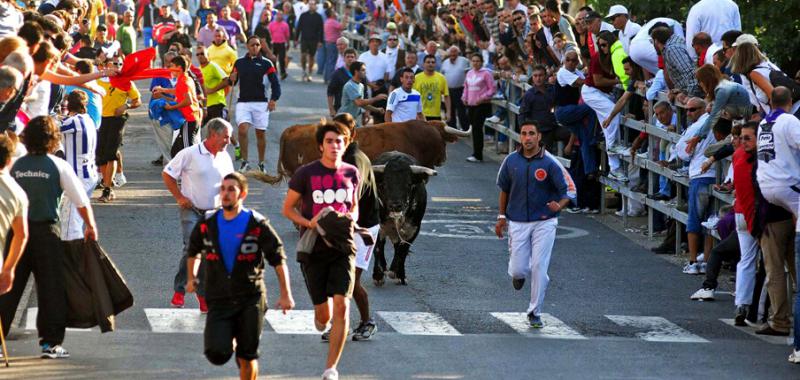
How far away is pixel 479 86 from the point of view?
26.6 meters

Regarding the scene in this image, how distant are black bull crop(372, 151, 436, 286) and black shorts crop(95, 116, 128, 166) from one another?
5757mm

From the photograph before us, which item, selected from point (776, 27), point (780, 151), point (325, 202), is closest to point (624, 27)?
point (776, 27)

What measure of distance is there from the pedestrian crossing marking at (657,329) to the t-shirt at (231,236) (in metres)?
4.68

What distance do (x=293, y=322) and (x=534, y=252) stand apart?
223cm

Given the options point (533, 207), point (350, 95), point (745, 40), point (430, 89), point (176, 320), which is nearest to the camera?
point (176, 320)

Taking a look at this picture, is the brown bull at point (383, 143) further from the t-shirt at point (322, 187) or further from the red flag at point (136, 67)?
the t-shirt at point (322, 187)

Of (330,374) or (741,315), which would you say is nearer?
(330,374)

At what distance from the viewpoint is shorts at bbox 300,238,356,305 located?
1109cm

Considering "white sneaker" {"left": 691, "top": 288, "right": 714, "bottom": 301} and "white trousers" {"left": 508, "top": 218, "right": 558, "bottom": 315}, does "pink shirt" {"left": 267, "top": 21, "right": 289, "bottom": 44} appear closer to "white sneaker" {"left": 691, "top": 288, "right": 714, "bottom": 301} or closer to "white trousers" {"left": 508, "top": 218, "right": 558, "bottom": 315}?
"white sneaker" {"left": 691, "top": 288, "right": 714, "bottom": 301}

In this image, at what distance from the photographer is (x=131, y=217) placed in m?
19.4

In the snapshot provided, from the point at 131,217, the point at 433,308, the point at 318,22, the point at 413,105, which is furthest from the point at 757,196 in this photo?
the point at 318,22

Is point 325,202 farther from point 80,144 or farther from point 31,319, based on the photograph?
point 80,144

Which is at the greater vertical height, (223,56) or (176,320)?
(223,56)

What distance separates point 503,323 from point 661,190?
578 cm
